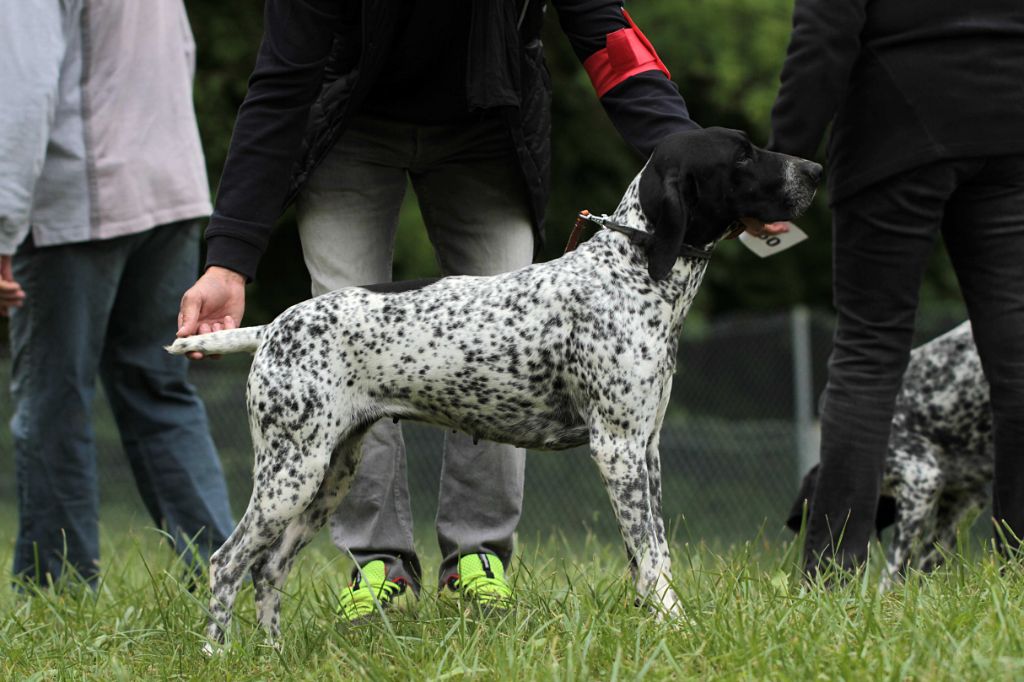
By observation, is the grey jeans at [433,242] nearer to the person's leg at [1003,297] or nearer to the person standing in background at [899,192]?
the person standing in background at [899,192]

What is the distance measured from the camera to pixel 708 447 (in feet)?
30.7

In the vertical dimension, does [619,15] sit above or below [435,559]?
above

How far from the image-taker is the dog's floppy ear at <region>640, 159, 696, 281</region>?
10.6 ft

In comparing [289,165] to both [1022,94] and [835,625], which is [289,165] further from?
[1022,94]

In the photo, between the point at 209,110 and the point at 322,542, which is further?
the point at 209,110

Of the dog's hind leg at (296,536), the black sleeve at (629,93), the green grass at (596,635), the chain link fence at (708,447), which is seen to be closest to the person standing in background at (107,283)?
the green grass at (596,635)

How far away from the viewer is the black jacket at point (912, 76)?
153 inches

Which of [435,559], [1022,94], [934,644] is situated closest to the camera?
[934,644]

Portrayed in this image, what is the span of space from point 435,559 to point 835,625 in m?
2.59

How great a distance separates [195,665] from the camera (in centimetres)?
321

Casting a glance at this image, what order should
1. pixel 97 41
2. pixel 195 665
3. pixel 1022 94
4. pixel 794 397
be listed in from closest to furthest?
pixel 195 665
pixel 1022 94
pixel 97 41
pixel 794 397

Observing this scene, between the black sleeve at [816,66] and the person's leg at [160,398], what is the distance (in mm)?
2217

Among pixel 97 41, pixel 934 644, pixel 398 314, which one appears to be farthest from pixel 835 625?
pixel 97 41

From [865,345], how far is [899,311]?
0.14 m
